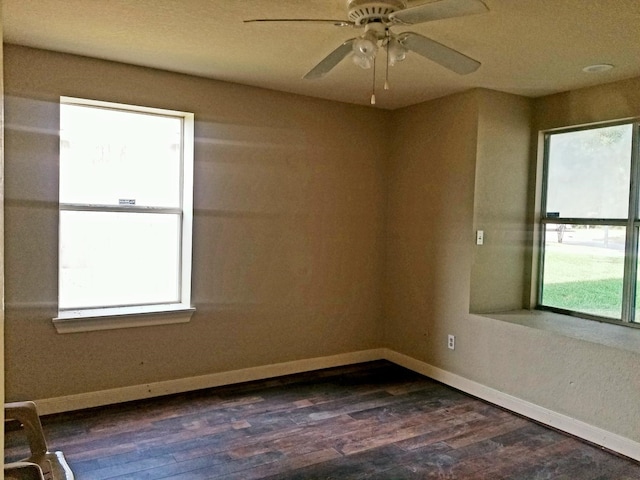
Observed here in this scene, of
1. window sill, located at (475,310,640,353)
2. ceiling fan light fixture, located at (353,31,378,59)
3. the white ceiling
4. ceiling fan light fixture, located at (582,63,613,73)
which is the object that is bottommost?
window sill, located at (475,310,640,353)

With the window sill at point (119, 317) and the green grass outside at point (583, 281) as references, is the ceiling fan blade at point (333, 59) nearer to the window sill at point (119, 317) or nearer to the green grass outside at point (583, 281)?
A: the window sill at point (119, 317)

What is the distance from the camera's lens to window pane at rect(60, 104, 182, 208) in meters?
3.39

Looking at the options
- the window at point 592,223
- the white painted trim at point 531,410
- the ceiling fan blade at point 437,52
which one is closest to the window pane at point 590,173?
the window at point 592,223

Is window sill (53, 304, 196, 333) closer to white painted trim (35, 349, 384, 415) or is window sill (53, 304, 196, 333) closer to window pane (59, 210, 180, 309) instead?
window pane (59, 210, 180, 309)

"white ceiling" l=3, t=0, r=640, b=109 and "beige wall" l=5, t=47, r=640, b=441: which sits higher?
"white ceiling" l=3, t=0, r=640, b=109

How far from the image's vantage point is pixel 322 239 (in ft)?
14.3

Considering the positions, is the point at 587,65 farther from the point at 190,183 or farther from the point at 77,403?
the point at 77,403

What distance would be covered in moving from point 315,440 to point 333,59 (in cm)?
224

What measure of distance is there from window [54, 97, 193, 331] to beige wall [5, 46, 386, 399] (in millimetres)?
129

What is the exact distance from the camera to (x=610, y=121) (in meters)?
3.55

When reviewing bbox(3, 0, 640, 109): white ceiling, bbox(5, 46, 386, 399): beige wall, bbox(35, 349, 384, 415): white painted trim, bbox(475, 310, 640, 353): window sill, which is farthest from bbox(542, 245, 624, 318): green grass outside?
bbox(35, 349, 384, 415): white painted trim

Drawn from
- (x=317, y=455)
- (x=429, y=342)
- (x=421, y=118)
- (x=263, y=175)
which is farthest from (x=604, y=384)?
(x=263, y=175)

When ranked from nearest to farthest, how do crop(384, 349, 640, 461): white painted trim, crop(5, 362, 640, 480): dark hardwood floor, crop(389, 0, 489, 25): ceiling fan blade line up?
crop(389, 0, 489, 25): ceiling fan blade → crop(5, 362, 640, 480): dark hardwood floor → crop(384, 349, 640, 461): white painted trim

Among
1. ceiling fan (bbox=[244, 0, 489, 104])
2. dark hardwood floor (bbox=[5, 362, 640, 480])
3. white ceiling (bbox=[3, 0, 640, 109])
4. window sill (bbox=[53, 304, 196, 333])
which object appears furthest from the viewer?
window sill (bbox=[53, 304, 196, 333])
